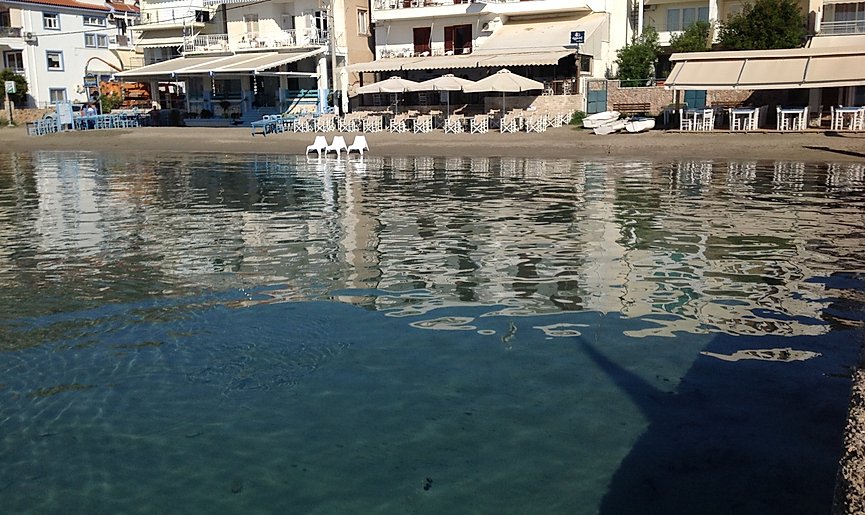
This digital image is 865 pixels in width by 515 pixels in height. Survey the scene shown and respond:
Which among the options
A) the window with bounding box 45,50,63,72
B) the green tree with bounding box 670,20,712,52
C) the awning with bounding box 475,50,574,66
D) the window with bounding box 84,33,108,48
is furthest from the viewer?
the window with bounding box 84,33,108,48

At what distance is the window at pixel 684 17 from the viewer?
3947 centimetres

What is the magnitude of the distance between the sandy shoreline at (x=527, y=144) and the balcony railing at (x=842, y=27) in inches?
416

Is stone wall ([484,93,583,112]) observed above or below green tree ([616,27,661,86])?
below

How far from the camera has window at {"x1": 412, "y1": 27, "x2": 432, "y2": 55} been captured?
137ft

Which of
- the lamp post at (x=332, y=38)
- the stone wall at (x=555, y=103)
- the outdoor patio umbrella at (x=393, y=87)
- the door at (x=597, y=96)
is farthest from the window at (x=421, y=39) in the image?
the door at (x=597, y=96)

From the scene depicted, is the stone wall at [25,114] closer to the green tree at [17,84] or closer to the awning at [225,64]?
the green tree at [17,84]

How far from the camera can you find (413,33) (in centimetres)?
4203

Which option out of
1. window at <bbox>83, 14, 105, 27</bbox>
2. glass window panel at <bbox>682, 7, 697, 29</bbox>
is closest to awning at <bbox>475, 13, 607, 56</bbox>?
glass window panel at <bbox>682, 7, 697, 29</bbox>

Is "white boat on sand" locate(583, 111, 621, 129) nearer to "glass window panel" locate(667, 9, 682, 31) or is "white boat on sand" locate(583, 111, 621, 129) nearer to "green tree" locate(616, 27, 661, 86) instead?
"green tree" locate(616, 27, 661, 86)

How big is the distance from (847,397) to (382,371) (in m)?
3.69

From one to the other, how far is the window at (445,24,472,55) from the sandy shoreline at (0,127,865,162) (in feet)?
31.4

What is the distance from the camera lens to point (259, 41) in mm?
44875

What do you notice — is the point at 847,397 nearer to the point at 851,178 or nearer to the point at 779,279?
the point at 779,279

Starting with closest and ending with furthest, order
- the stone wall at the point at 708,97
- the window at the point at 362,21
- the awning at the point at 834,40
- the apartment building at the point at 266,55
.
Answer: the stone wall at the point at 708,97, the awning at the point at 834,40, the apartment building at the point at 266,55, the window at the point at 362,21
